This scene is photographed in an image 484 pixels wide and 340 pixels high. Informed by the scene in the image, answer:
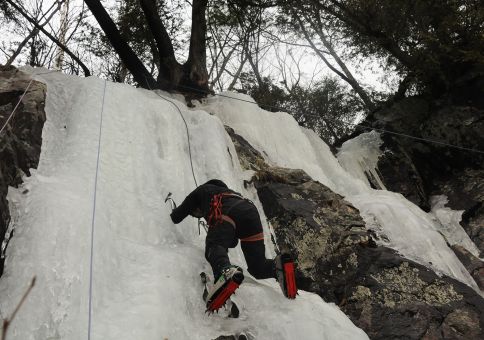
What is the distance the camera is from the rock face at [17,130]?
3299 millimetres

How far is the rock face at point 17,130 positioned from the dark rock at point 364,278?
2830 mm

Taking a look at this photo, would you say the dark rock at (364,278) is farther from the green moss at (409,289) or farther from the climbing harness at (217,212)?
the climbing harness at (217,212)

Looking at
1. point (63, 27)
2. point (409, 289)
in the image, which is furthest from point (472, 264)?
point (63, 27)

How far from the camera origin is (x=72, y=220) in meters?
3.07

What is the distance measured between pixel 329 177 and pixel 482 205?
8.61ft

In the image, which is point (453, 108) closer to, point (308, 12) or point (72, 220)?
point (308, 12)

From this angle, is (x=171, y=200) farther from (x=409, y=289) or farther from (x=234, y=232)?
(x=409, y=289)

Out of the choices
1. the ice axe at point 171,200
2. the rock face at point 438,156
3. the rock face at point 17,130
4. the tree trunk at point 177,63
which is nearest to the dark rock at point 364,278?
the ice axe at point 171,200

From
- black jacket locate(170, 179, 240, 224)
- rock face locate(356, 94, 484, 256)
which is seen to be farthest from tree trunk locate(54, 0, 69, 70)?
black jacket locate(170, 179, 240, 224)

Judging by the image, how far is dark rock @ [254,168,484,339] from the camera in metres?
3.71

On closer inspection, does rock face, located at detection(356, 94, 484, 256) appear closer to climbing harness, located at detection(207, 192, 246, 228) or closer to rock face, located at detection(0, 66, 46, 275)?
climbing harness, located at detection(207, 192, 246, 228)

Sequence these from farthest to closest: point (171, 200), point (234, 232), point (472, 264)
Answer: point (472, 264) → point (171, 200) → point (234, 232)

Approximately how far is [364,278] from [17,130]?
373cm

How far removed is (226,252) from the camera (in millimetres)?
3117
